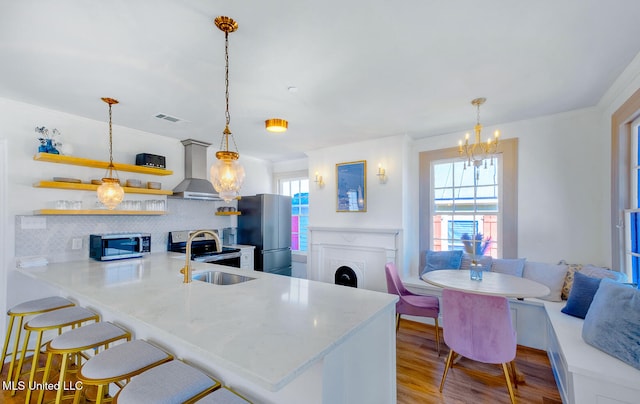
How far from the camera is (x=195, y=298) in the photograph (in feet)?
5.43

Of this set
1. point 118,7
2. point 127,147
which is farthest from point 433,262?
point 127,147

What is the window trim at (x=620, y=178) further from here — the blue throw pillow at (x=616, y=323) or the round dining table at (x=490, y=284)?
the blue throw pillow at (x=616, y=323)

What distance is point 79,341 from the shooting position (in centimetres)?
169

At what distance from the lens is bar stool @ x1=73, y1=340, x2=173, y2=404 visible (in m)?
1.35

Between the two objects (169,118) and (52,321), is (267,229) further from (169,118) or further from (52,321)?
(52,321)

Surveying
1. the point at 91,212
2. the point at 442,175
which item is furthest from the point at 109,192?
the point at 442,175

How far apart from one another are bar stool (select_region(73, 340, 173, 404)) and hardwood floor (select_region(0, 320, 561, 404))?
1.28 meters

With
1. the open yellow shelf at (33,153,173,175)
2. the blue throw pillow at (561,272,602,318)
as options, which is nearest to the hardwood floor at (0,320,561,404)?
the blue throw pillow at (561,272,602,318)

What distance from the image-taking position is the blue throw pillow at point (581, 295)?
2313 millimetres

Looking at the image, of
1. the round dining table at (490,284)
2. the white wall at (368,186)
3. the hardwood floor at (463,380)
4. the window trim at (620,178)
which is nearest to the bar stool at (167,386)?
the hardwood floor at (463,380)

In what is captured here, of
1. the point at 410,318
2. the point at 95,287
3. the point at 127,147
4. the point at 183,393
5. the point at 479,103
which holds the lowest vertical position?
the point at 410,318

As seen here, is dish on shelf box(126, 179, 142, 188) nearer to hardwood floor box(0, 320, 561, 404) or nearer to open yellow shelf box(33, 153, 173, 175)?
open yellow shelf box(33, 153, 173, 175)

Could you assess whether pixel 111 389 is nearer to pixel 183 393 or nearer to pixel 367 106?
pixel 183 393

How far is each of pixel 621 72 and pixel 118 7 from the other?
358cm
